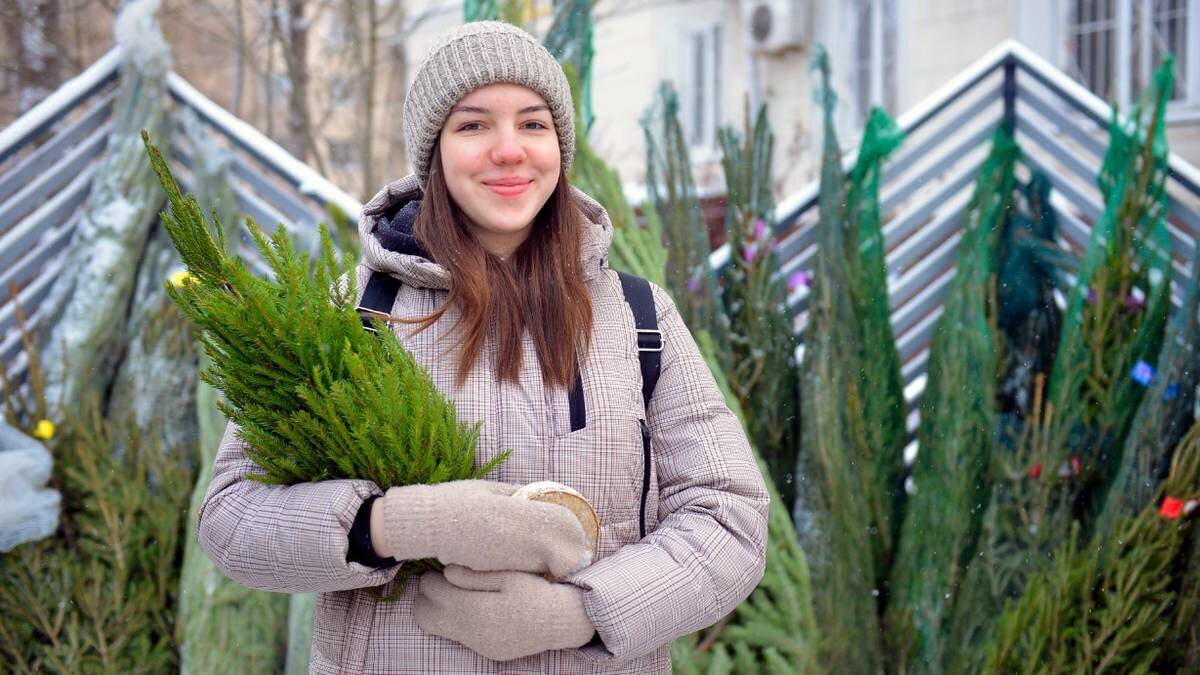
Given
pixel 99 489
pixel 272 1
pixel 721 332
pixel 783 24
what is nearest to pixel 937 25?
pixel 783 24

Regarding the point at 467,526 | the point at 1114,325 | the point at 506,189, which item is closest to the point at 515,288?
the point at 506,189

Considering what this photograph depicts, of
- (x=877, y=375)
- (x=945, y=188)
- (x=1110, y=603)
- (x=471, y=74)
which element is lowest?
(x=1110, y=603)

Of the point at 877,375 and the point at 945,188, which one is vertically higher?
the point at 945,188

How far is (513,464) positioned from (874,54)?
842cm

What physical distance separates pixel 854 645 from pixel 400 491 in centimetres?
201

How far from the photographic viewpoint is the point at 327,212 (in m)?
3.71

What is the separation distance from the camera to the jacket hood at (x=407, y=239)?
5.37ft

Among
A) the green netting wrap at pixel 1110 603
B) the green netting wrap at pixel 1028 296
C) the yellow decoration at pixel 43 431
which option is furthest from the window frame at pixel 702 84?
the yellow decoration at pixel 43 431

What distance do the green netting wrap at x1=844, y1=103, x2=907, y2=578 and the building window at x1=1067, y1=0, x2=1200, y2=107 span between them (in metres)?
4.86

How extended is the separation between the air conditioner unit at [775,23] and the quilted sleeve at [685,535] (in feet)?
26.4

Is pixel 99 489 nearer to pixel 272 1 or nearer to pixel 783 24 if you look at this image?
pixel 272 1

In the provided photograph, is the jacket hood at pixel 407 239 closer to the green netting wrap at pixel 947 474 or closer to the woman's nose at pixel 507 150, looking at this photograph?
the woman's nose at pixel 507 150

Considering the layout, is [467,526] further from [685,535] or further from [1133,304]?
[1133,304]

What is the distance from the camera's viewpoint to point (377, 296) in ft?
5.49
